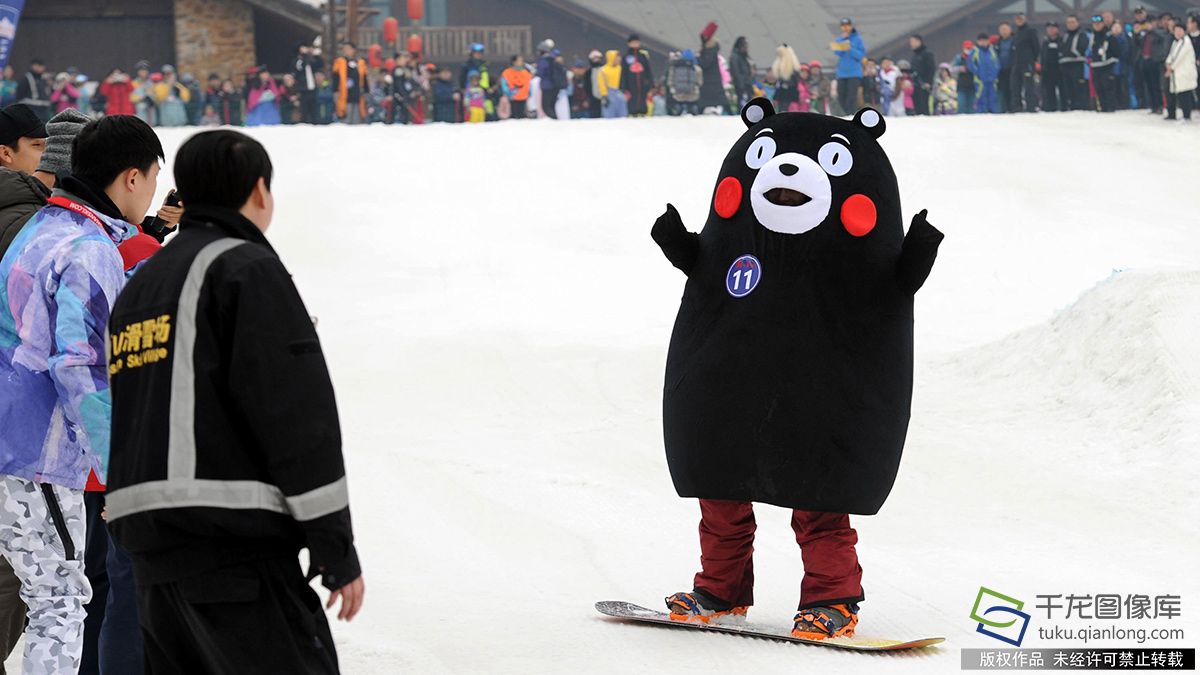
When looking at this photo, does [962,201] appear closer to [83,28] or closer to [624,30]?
[624,30]

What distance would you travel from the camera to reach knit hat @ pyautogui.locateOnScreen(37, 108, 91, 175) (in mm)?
4336

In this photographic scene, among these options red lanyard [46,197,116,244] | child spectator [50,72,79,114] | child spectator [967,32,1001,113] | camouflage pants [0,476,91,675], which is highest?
child spectator [967,32,1001,113]

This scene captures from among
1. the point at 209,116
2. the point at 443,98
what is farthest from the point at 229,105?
the point at 443,98

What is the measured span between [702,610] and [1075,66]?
18.0m

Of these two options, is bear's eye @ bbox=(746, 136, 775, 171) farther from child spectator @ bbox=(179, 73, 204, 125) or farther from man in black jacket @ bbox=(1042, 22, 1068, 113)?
child spectator @ bbox=(179, 73, 204, 125)

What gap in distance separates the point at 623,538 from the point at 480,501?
0.97 metres

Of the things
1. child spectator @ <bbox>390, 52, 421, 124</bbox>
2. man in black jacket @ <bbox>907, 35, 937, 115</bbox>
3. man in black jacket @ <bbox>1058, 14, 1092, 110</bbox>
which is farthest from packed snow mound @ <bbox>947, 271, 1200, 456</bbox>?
child spectator @ <bbox>390, 52, 421, 124</bbox>

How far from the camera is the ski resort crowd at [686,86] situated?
2122 centimetres

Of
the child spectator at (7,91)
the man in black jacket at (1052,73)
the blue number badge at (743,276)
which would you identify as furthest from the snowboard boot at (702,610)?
the child spectator at (7,91)

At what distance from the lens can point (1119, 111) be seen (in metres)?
21.5

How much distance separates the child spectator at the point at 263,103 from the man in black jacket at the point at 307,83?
476mm

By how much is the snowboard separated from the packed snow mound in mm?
3722

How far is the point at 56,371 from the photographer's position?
3.60 meters

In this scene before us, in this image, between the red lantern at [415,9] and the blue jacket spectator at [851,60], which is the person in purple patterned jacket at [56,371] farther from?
Answer: the red lantern at [415,9]
